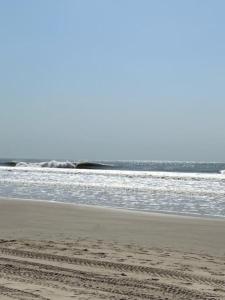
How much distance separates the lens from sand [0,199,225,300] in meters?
5.40

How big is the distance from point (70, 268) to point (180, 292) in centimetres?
173

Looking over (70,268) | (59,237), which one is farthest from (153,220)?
(70,268)

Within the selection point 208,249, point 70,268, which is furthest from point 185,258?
point 70,268

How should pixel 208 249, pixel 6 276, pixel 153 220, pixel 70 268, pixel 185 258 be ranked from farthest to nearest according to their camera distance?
pixel 153 220 → pixel 208 249 → pixel 185 258 → pixel 70 268 → pixel 6 276

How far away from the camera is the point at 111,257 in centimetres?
732

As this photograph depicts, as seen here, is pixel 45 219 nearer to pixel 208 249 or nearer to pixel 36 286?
pixel 208 249

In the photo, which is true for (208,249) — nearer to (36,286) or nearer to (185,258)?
(185,258)

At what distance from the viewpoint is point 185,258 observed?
7480 mm

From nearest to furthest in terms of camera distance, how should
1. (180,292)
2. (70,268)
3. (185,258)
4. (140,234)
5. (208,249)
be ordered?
(180,292) → (70,268) → (185,258) → (208,249) → (140,234)

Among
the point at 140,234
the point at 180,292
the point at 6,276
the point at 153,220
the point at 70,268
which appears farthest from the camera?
the point at 153,220

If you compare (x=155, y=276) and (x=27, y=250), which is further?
(x=27, y=250)

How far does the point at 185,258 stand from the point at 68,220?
5841 mm

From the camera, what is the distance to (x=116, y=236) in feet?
33.4

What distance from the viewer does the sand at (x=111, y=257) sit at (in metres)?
5.40
